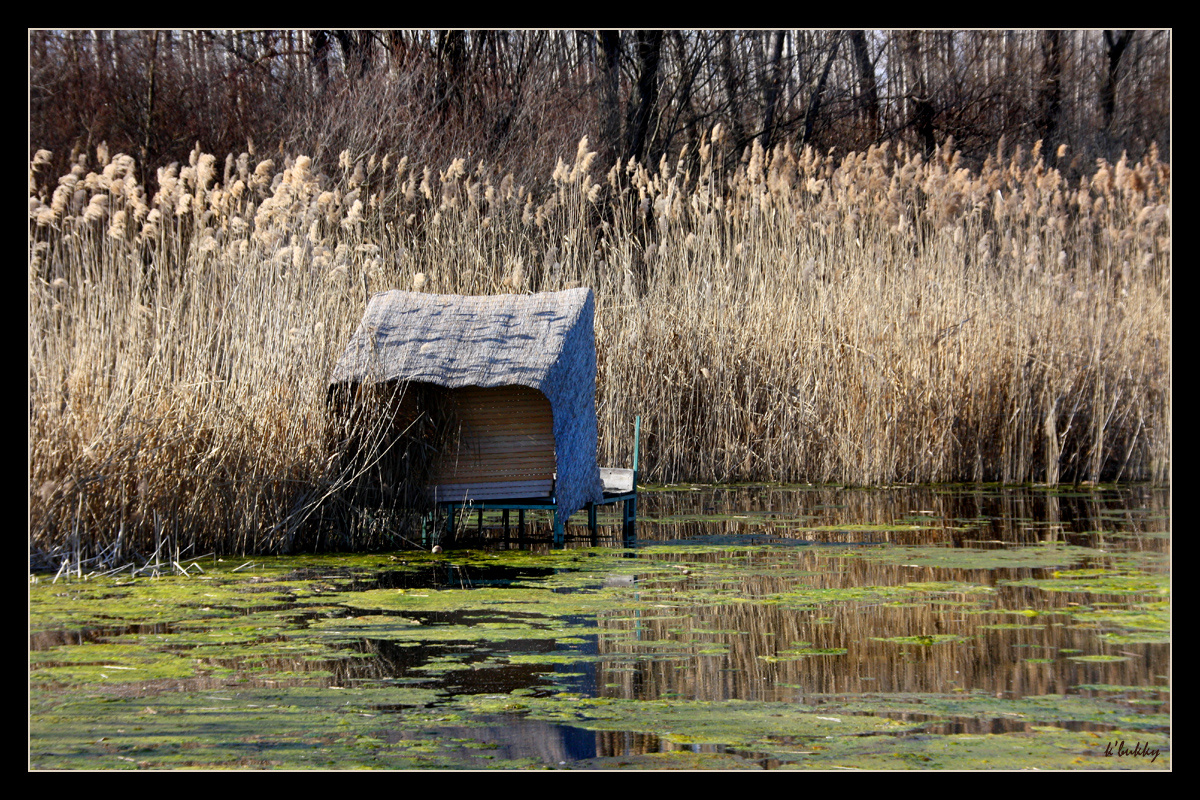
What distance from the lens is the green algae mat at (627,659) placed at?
10.5 ft

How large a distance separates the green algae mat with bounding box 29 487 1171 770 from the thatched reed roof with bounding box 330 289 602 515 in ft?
1.88

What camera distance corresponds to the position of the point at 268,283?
21.8 ft

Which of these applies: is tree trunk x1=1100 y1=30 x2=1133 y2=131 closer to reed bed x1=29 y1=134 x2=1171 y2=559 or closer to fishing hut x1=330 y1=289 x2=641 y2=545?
reed bed x1=29 y1=134 x2=1171 y2=559

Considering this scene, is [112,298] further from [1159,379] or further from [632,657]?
[1159,379]

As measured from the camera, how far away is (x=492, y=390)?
640cm

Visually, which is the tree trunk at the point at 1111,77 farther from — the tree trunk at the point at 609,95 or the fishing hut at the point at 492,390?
the fishing hut at the point at 492,390

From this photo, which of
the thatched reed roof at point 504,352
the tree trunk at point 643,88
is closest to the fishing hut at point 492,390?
the thatched reed roof at point 504,352

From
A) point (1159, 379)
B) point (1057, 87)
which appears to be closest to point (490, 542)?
point (1159, 379)

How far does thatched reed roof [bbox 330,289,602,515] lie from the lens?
598 centimetres

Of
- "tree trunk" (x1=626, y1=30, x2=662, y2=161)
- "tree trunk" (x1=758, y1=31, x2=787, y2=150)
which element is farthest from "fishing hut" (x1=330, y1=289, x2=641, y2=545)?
"tree trunk" (x1=758, y1=31, x2=787, y2=150)

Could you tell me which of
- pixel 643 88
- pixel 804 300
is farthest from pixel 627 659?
pixel 643 88

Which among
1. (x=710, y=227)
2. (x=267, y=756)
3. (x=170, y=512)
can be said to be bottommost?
(x=267, y=756)

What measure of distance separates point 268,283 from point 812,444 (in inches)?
162

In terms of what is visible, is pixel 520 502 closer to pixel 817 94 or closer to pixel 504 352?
pixel 504 352
